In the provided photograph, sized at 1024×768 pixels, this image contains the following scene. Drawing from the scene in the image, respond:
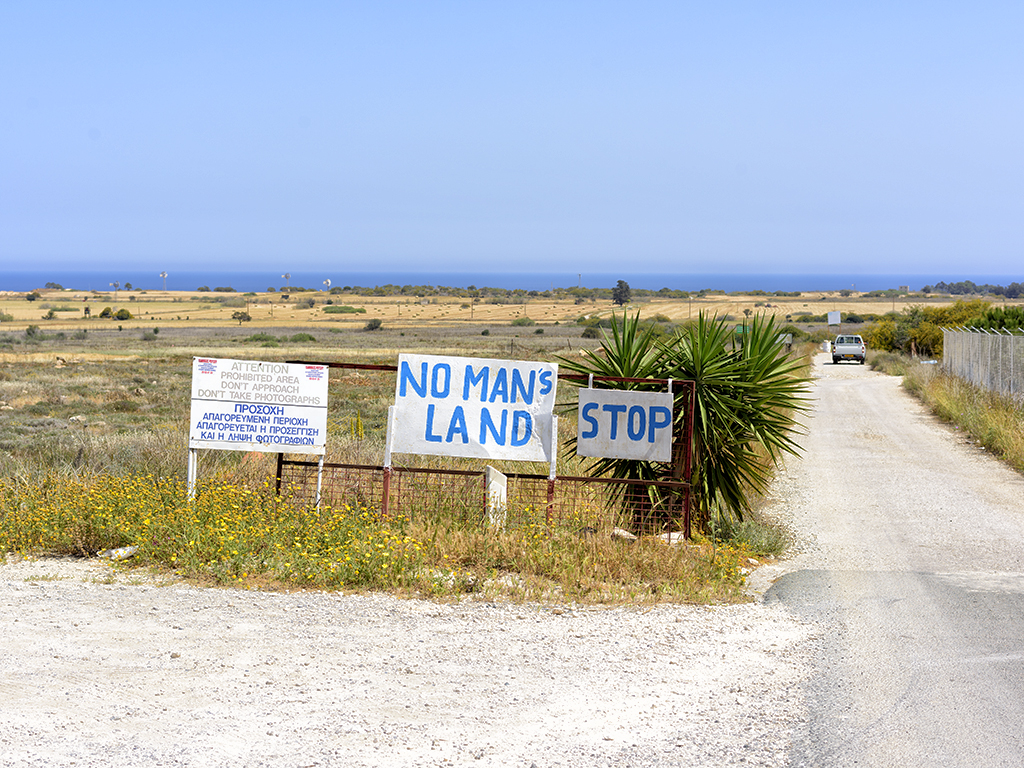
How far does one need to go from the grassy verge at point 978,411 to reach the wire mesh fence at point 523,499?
366 inches

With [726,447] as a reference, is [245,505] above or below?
below

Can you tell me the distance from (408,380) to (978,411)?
1690cm

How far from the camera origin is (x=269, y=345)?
7169 centimetres

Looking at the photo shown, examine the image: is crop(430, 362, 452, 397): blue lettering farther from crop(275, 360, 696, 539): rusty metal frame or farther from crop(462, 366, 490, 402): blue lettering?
crop(275, 360, 696, 539): rusty metal frame

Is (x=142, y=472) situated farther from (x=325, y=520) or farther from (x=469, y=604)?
(x=469, y=604)

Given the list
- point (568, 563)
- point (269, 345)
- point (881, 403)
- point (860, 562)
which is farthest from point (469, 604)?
point (269, 345)

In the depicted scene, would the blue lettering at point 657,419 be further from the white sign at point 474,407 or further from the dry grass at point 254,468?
the dry grass at point 254,468

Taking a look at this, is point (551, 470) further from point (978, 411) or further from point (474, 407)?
point (978, 411)

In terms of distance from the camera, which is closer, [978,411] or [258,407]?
[258,407]

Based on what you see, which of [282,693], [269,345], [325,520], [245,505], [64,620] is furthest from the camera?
[269,345]

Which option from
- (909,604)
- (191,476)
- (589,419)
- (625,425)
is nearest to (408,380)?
(589,419)

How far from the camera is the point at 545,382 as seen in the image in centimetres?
996

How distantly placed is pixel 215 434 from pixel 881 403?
79.7 ft

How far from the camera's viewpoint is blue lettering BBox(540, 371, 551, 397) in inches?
391
